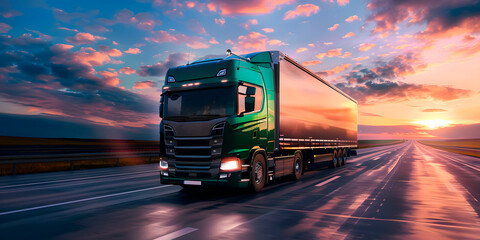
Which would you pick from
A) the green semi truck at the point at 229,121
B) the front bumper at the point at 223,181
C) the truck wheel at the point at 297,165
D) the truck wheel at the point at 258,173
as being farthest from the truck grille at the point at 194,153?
the truck wheel at the point at 297,165

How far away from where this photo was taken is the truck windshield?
8.85 meters

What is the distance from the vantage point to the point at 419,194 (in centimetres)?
1011

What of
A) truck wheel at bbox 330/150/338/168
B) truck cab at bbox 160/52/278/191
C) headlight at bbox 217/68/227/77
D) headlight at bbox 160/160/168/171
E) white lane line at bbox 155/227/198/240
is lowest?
white lane line at bbox 155/227/198/240

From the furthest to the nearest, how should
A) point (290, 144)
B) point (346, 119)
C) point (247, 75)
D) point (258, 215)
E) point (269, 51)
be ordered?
point (346, 119) → point (290, 144) → point (269, 51) → point (247, 75) → point (258, 215)

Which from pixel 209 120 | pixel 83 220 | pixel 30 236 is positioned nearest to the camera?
pixel 30 236

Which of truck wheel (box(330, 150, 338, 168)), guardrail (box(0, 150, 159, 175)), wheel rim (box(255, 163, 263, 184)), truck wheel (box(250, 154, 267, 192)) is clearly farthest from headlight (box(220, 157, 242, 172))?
truck wheel (box(330, 150, 338, 168))

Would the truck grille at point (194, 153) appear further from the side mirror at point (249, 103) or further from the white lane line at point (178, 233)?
the white lane line at point (178, 233)

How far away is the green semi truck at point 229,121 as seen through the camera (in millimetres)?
8688

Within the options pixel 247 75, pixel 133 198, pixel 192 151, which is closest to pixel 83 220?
pixel 133 198

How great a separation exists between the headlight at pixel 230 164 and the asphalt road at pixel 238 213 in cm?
78

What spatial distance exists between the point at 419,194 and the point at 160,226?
7.80 meters

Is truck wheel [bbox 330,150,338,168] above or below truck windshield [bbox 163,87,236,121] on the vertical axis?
below

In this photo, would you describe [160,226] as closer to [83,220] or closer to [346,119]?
[83,220]

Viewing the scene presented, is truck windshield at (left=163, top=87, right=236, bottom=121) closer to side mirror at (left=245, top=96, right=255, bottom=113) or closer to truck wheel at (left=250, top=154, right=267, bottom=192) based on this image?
side mirror at (left=245, top=96, right=255, bottom=113)
